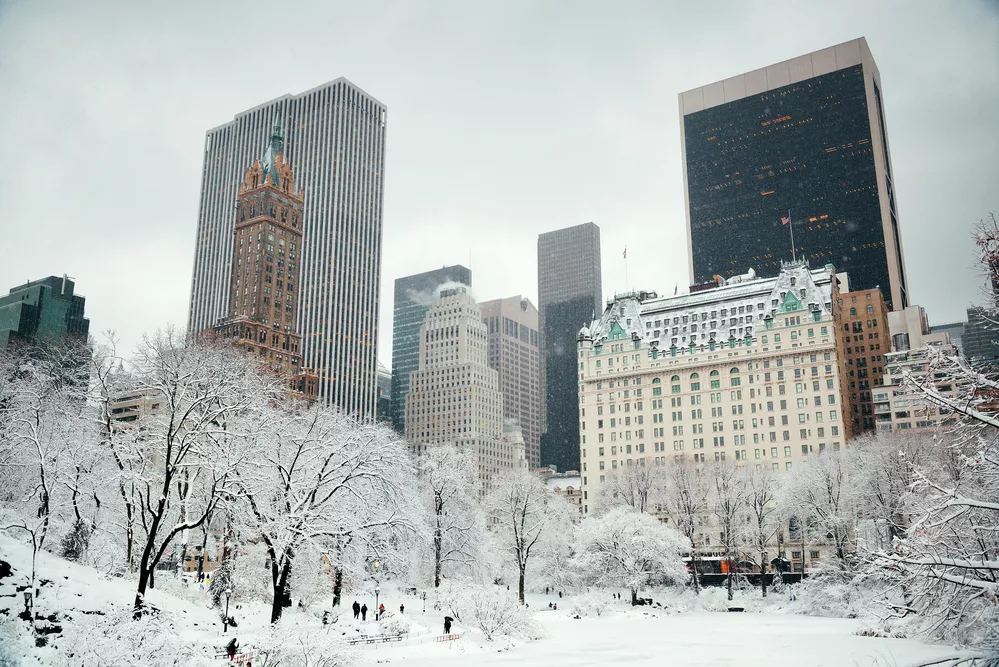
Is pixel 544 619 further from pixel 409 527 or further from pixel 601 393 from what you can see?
pixel 601 393

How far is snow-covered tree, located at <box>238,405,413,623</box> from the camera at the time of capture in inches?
1634

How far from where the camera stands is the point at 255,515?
4303cm

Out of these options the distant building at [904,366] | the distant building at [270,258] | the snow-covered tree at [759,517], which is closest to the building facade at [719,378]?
the distant building at [904,366]

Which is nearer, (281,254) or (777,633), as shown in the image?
(777,633)

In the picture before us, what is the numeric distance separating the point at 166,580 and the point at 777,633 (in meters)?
38.3

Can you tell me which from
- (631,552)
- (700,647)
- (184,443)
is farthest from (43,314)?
(631,552)

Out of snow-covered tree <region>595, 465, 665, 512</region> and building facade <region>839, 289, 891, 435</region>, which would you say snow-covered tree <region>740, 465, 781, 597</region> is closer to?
snow-covered tree <region>595, 465, 665, 512</region>

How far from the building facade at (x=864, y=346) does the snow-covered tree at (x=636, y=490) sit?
73661 millimetres

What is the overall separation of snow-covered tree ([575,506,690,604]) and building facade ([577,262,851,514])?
1593 inches

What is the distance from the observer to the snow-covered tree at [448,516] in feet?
242

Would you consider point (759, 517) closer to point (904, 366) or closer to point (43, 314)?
point (904, 366)

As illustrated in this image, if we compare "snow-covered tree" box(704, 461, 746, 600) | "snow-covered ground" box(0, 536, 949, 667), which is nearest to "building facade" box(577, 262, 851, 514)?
"snow-covered tree" box(704, 461, 746, 600)

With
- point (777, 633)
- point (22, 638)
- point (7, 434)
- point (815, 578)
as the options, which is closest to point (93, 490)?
point (7, 434)

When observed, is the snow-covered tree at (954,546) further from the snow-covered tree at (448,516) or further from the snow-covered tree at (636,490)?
the snow-covered tree at (636,490)
